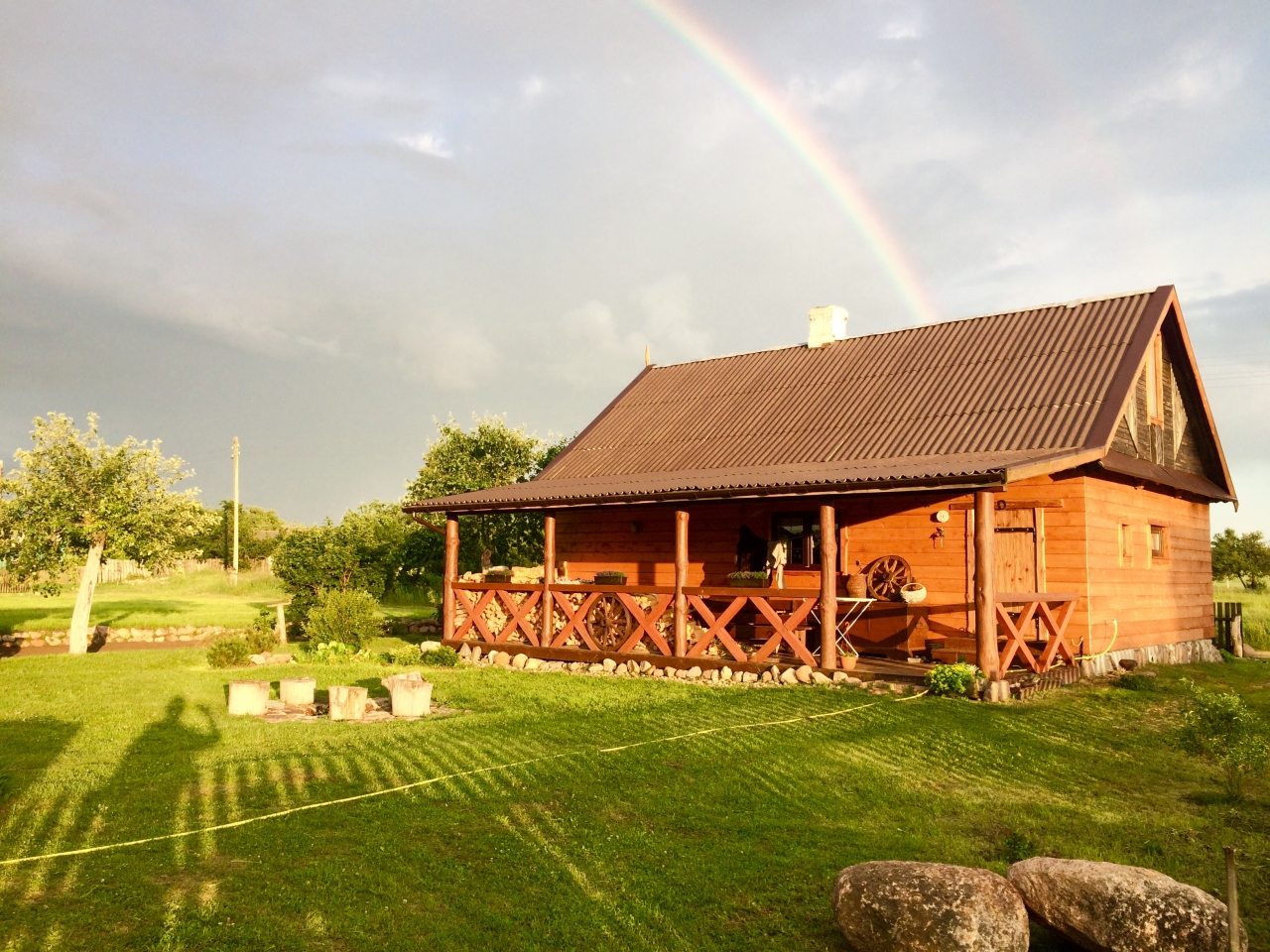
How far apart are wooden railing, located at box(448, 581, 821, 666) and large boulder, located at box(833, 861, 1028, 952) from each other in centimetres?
955

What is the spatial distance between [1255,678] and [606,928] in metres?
15.7

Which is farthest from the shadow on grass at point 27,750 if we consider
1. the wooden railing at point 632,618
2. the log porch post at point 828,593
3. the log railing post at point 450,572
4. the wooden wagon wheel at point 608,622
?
the log porch post at point 828,593

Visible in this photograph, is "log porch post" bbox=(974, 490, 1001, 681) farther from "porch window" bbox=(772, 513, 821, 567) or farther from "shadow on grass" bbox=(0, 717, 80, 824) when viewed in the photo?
"shadow on grass" bbox=(0, 717, 80, 824)

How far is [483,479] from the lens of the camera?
2883 centimetres

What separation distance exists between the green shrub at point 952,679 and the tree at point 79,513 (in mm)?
16453

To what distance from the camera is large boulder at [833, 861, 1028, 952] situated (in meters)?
4.54

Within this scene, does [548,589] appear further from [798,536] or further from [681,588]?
[798,536]

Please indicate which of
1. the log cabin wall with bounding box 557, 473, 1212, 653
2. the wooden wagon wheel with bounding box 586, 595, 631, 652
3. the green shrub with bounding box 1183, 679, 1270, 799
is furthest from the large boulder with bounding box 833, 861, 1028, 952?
the wooden wagon wheel with bounding box 586, 595, 631, 652

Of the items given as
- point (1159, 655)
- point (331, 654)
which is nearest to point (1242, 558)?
point (1159, 655)

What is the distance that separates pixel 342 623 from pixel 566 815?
1280 centimetres

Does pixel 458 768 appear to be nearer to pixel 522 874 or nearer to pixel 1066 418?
pixel 522 874

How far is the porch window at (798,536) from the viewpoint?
18.1 meters

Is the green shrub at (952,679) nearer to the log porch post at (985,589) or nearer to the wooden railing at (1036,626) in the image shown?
the log porch post at (985,589)

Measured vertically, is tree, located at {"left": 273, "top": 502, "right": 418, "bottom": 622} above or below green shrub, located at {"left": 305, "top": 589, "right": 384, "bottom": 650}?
above
